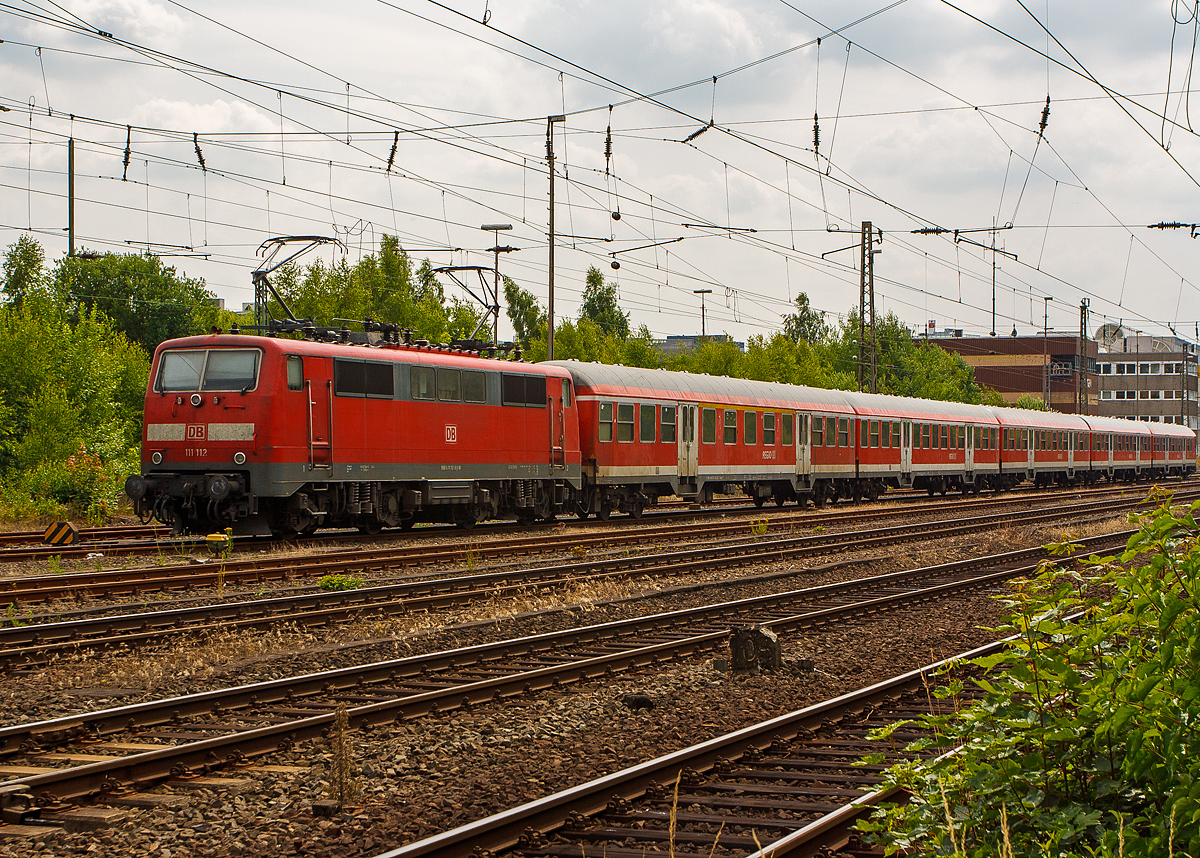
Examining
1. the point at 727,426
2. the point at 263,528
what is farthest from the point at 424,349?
the point at 727,426

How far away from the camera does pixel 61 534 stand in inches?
765

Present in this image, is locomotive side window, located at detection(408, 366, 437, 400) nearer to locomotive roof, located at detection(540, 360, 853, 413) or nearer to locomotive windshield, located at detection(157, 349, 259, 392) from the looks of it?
locomotive windshield, located at detection(157, 349, 259, 392)

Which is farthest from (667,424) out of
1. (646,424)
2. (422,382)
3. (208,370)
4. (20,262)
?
(20,262)

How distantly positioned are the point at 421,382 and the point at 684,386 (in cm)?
1007

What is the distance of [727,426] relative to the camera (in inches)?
1222

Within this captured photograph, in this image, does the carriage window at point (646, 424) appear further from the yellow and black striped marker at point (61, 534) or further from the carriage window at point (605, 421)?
the yellow and black striped marker at point (61, 534)

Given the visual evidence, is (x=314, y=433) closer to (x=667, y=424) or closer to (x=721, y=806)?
(x=667, y=424)

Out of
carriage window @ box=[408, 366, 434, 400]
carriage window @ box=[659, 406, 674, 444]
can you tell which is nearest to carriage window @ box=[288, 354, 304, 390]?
carriage window @ box=[408, 366, 434, 400]

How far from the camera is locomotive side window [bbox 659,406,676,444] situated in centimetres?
2850

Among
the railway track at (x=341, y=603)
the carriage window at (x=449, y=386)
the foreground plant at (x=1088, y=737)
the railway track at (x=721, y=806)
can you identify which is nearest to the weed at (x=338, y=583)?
the railway track at (x=341, y=603)

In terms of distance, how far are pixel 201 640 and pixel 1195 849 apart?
32.4 ft

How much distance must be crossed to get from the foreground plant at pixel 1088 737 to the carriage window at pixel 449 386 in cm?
Result: 1766

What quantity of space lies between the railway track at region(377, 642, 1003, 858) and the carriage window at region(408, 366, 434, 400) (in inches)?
550

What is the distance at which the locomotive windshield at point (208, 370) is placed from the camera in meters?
19.0
